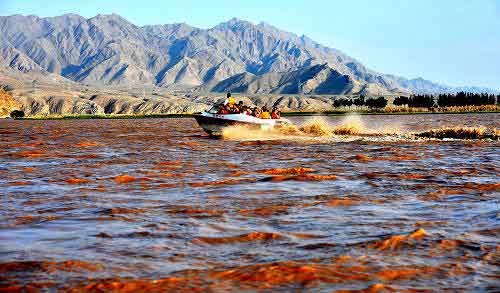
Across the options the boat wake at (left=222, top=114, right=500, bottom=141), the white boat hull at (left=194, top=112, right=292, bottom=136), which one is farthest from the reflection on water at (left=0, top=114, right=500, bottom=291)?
the white boat hull at (left=194, top=112, right=292, bottom=136)

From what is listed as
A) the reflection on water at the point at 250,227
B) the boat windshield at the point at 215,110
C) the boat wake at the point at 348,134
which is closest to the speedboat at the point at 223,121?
the boat windshield at the point at 215,110

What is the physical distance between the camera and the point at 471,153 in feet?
81.7

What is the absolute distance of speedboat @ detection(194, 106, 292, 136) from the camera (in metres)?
36.8

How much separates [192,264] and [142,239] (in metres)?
1.58

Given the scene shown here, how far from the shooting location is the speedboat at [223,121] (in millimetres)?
36844

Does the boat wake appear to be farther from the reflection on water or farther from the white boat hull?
the reflection on water

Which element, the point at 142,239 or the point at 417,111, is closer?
the point at 142,239

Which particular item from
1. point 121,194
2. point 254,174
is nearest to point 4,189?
point 121,194

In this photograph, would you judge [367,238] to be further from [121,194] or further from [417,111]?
[417,111]

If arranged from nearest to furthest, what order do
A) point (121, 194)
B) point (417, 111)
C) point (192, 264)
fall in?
1. point (192, 264)
2. point (121, 194)
3. point (417, 111)

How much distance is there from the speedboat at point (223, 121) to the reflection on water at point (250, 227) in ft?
55.2

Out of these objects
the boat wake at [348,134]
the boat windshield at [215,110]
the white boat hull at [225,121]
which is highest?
the boat windshield at [215,110]

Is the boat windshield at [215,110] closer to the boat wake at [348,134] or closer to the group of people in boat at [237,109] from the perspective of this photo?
the group of people in boat at [237,109]

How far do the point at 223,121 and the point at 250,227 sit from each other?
2696 centimetres
